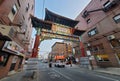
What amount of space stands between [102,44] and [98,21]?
483cm

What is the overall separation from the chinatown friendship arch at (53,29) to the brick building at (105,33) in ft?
13.2

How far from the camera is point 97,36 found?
15.2 meters

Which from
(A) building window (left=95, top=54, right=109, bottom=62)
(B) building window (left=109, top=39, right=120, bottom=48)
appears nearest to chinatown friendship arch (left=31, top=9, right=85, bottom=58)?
(A) building window (left=95, top=54, right=109, bottom=62)

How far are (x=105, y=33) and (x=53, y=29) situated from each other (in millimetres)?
9330

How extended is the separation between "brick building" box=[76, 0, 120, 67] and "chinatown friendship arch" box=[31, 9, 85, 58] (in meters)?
4.01

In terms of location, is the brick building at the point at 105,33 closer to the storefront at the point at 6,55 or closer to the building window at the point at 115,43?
the building window at the point at 115,43

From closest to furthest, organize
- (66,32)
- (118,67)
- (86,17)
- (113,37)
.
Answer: (118,67)
(113,37)
(66,32)
(86,17)

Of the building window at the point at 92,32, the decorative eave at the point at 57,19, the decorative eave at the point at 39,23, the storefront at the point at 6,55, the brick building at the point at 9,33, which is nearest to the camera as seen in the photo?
the brick building at the point at 9,33

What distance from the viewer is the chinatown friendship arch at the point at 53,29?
35.2 feet

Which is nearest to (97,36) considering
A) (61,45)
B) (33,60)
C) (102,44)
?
(102,44)

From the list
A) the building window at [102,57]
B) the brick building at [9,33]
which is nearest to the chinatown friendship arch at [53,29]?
the brick building at [9,33]

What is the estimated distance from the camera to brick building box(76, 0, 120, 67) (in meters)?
11.8

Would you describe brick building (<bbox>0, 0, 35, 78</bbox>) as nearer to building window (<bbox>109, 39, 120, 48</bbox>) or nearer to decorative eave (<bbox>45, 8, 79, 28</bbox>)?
decorative eave (<bbox>45, 8, 79, 28</bbox>)

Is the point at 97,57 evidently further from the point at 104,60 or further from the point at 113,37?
the point at 113,37
